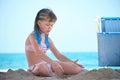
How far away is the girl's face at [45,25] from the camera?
1568mm

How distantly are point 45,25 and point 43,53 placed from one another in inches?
7.1

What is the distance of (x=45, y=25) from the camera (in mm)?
1588

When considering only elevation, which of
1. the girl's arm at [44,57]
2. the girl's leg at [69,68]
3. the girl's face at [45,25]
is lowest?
the girl's leg at [69,68]

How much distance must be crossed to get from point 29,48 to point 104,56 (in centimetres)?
135

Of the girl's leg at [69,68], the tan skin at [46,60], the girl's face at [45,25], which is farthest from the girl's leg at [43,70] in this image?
the girl's face at [45,25]

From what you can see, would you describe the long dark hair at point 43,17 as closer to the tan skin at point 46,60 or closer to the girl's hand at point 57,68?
the tan skin at point 46,60

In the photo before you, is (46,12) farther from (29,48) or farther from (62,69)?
(62,69)

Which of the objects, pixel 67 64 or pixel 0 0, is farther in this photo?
pixel 0 0

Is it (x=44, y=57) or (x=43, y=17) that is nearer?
(x=44, y=57)

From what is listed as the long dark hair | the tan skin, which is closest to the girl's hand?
the tan skin

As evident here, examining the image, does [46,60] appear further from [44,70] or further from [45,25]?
[45,25]

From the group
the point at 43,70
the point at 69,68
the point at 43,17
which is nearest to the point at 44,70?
the point at 43,70

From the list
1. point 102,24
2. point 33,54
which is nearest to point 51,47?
point 33,54

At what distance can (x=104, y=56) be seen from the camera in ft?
9.33
